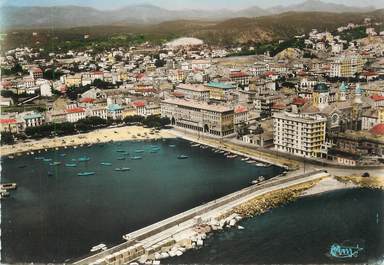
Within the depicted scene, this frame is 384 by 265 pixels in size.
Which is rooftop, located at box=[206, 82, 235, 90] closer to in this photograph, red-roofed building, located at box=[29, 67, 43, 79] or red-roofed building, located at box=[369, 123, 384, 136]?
red-roofed building, located at box=[29, 67, 43, 79]

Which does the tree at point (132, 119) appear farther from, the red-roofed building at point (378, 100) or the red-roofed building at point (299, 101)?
the red-roofed building at point (378, 100)

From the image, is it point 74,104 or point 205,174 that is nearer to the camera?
point 205,174

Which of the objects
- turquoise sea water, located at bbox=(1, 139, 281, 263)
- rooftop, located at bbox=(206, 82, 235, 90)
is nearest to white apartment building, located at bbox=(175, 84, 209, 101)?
rooftop, located at bbox=(206, 82, 235, 90)

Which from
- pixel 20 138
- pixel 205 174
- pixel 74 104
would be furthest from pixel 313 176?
pixel 74 104

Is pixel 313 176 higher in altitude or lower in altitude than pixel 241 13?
lower

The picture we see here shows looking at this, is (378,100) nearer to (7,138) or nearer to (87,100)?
(87,100)

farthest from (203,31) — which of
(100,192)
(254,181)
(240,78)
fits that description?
(100,192)

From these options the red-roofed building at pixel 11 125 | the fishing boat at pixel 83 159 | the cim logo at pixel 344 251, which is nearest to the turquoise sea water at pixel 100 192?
the fishing boat at pixel 83 159

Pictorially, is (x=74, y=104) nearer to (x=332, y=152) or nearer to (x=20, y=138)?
(x=20, y=138)
